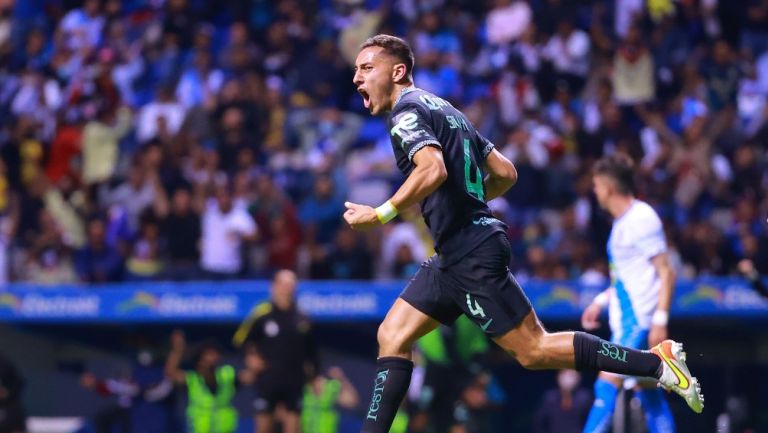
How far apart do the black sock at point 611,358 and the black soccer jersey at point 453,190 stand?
741 mm

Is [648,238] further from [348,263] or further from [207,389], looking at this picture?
[207,389]

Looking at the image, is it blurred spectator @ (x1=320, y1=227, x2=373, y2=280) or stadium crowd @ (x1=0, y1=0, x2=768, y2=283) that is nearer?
blurred spectator @ (x1=320, y1=227, x2=373, y2=280)

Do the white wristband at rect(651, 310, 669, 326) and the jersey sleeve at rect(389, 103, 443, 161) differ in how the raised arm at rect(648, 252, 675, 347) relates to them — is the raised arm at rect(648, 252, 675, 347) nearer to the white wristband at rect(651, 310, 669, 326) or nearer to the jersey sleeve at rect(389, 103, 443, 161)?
the white wristband at rect(651, 310, 669, 326)

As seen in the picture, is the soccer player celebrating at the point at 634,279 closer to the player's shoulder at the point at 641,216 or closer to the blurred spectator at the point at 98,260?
the player's shoulder at the point at 641,216

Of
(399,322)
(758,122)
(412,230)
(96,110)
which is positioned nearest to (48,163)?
(96,110)

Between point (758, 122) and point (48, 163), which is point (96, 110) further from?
point (758, 122)

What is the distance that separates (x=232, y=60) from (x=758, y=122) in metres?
6.86

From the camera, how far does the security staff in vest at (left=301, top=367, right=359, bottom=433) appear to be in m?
14.7

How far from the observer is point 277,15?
20000 mm

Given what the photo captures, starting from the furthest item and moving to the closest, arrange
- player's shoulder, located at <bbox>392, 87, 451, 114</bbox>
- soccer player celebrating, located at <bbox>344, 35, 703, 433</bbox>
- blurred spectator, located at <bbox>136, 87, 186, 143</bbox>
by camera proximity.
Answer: blurred spectator, located at <bbox>136, 87, 186, 143</bbox> → soccer player celebrating, located at <bbox>344, 35, 703, 433</bbox> → player's shoulder, located at <bbox>392, 87, 451, 114</bbox>

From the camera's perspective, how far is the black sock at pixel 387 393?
24.0ft

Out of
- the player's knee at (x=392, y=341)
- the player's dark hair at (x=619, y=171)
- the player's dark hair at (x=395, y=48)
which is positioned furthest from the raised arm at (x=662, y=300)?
the player's dark hair at (x=395, y=48)

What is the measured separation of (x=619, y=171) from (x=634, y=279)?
733 mm

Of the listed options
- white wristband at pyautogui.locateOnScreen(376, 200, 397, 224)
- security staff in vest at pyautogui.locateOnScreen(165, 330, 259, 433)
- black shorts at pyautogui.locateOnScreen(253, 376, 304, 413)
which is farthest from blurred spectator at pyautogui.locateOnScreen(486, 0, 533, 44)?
white wristband at pyautogui.locateOnScreen(376, 200, 397, 224)
